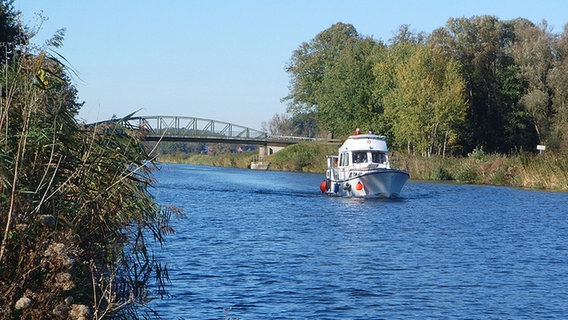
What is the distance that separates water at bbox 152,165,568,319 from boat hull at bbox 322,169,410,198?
364cm

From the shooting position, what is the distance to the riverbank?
51.6 meters

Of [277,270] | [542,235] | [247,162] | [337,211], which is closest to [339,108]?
[247,162]

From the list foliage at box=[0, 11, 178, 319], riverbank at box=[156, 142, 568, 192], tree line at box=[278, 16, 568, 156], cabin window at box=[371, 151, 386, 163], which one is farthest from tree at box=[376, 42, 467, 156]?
foliage at box=[0, 11, 178, 319]

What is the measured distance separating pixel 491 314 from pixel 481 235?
12354 mm

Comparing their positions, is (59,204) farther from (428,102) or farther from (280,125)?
(280,125)

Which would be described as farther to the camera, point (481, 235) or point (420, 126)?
point (420, 126)

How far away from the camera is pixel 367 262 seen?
20.7m

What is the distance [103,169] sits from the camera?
10.6 m

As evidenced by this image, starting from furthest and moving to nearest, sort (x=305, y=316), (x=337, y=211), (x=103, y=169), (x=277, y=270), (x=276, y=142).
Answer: (x=276, y=142) < (x=337, y=211) < (x=277, y=270) < (x=305, y=316) < (x=103, y=169)

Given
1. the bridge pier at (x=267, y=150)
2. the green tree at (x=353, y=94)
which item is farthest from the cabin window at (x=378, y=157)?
the bridge pier at (x=267, y=150)

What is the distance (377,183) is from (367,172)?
0.78 m

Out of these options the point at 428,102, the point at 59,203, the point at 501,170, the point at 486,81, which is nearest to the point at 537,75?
the point at 486,81

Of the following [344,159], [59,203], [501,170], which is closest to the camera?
[59,203]

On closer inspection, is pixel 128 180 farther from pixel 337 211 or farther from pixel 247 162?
pixel 247 162
